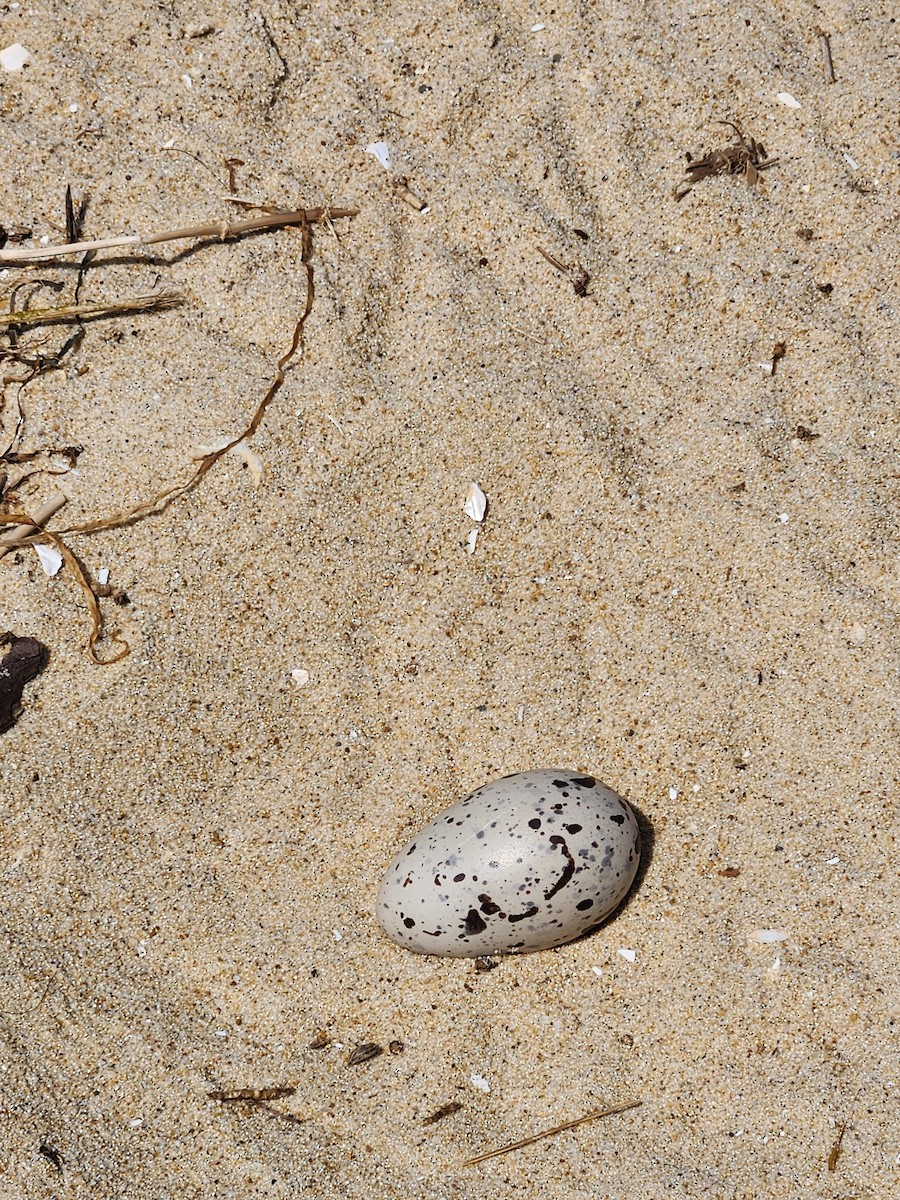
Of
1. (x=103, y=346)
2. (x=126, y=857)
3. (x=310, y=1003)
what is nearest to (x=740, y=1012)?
(x=310, y=1003)

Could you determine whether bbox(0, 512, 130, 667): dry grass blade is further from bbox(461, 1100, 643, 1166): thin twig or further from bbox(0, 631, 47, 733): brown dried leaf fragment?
bbox(461, 1100, 643, 1166): thin twig

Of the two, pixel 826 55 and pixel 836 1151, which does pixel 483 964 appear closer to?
pixel 836 1151

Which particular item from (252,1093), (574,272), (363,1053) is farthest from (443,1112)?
(574,272)

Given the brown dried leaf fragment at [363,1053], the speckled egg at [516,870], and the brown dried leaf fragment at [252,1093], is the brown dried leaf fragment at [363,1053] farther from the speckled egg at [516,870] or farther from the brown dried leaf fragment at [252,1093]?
the speckled egg at [516,870]

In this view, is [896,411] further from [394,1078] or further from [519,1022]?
[394,1078]

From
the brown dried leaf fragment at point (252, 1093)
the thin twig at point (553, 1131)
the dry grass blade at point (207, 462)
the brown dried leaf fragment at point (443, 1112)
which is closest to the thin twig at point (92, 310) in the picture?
the dry grass blade at point (207, 462)
